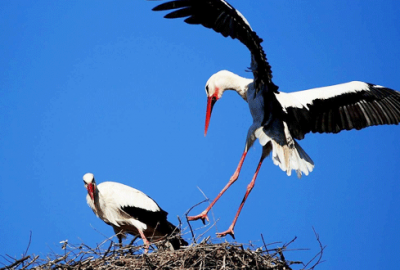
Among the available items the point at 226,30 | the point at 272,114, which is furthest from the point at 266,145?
the point at 226,30

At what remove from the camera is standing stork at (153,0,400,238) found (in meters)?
8.77

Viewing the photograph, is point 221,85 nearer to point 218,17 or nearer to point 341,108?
point 341,108

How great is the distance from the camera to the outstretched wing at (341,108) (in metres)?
8.91

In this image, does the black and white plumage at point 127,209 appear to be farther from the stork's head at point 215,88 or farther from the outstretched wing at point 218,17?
the outstretched wing at point 218,17

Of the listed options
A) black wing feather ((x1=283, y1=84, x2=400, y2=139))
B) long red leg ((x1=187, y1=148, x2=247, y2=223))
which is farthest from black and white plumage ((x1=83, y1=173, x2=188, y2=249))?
black wing feather ((x1=283, y1=84, x2=400, y2=139))

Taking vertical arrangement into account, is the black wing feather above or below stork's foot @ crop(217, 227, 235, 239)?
above

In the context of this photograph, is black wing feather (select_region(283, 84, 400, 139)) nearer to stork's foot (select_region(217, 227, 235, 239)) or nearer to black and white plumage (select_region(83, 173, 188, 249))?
stork's foot (select_region(217, 227, 235, 239))

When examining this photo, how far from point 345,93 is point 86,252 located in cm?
333

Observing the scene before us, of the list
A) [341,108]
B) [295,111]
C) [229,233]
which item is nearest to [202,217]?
[229,233]

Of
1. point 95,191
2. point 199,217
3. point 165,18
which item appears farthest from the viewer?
point 95,191

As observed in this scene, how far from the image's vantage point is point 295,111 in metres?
8.82

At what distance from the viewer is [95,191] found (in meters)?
9.92

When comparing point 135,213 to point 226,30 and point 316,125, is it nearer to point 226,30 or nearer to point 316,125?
point 316,125

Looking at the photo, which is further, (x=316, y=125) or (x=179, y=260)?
(x=316, y=125)
